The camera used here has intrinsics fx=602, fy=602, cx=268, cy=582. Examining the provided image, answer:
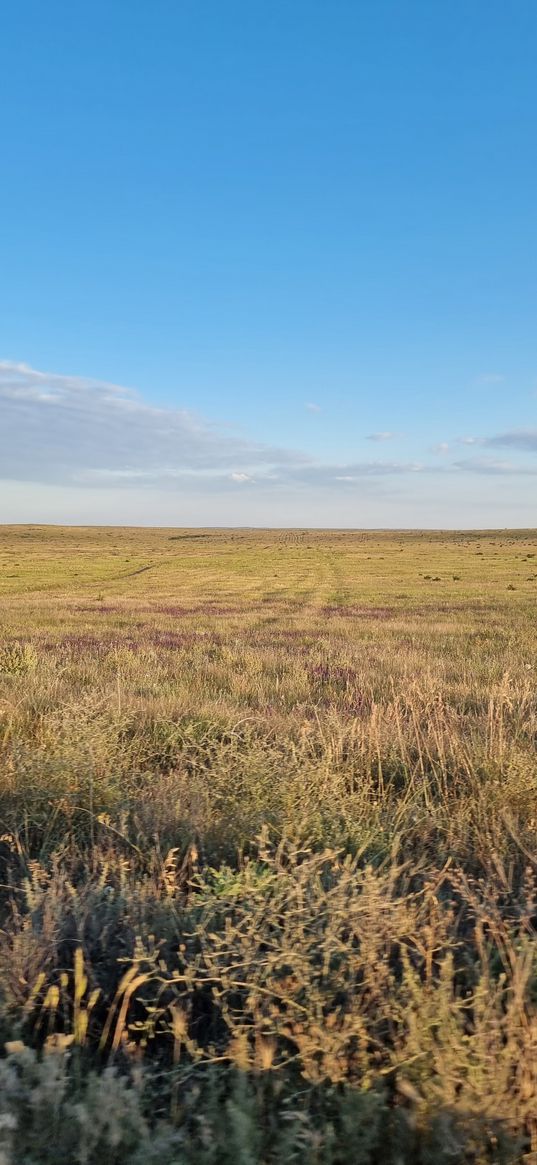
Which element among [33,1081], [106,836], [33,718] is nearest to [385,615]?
[33,718]

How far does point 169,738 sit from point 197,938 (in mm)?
2861

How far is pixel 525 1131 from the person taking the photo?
1.83 m

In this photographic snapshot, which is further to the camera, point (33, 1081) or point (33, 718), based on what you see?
point (33, 718)

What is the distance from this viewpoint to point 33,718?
20.4 ft

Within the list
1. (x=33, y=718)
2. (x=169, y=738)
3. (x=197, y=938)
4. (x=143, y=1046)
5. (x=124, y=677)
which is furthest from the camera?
(x=124, y=677)

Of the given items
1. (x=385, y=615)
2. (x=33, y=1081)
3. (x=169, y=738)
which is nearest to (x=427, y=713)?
(x=169, y=738)

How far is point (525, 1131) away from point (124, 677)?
7631mm

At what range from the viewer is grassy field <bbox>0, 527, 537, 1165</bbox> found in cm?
180

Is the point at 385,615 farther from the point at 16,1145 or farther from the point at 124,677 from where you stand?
the point at 16,1145

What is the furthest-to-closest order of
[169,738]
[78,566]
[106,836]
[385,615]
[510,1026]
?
[78,566] → [385,615] → [169,738] → [106,836] → [510,1026]

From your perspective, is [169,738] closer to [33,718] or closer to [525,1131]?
[33,718]

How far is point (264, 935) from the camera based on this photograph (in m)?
2.39

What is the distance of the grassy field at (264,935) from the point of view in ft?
5.92

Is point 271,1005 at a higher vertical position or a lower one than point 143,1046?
higher
